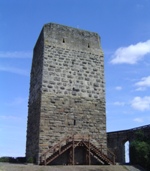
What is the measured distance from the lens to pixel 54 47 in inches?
Answer: 742

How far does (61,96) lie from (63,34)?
4.52 metres

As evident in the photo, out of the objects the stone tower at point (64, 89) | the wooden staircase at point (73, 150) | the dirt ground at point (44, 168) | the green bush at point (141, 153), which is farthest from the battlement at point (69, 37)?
the dirt ground at point (44, 168)

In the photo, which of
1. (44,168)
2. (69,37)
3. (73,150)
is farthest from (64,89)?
(44,168)

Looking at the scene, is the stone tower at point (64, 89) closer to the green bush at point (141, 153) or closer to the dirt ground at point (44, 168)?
the green bush at point (141, 153)

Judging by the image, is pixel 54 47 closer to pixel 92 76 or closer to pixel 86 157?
→ pixel 92 76

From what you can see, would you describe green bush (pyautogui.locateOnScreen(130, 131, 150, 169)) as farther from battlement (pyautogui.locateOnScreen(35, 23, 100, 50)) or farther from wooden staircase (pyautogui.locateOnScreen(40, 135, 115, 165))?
battlement (pyautogui.locateOnScreen(35, 23, 100, 50))

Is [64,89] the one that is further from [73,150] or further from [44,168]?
[44,168]

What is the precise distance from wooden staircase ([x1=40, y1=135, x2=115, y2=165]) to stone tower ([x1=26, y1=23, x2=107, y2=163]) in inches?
14.8

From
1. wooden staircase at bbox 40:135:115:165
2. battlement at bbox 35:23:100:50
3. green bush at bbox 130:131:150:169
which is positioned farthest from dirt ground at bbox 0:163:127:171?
battlement at bbox 35:23:100:50

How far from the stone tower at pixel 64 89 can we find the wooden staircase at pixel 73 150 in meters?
0.38

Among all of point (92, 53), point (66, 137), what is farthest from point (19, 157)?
point (92, 53)

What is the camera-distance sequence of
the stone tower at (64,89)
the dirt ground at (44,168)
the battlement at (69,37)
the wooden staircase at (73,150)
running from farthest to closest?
the battlement at (69,37)
the stone tower at (64,89)
the wooden staircase at (73,150)
the dirt ground at (44,168)

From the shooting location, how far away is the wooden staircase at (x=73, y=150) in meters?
16.2

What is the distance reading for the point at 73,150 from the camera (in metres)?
16.4
